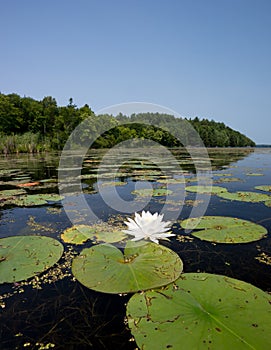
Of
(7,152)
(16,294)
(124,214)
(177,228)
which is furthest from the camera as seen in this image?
(7,152)

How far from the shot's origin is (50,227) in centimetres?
366

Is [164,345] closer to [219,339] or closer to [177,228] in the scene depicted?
[219,339]

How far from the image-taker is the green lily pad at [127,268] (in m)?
1.95

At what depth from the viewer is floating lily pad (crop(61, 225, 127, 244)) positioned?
3002 millimetres

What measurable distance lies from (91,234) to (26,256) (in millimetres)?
916

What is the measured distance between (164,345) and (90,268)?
1.06m

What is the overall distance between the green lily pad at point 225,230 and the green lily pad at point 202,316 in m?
1.05

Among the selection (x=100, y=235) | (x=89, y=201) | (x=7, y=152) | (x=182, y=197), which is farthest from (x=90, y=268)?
(x=7, y=152)

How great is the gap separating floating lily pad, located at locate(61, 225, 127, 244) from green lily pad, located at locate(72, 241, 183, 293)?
38cm

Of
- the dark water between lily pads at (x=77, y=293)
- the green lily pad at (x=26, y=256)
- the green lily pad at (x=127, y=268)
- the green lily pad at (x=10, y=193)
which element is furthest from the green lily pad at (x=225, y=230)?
the green lily pad at (x=10, y=193)

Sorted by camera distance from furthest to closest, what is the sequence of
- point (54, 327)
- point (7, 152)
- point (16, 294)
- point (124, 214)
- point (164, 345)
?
point (7, 152), point (124, 214), point (16, 294), point (54, 327), point (164, 345)

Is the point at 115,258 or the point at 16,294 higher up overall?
the point at 115,258

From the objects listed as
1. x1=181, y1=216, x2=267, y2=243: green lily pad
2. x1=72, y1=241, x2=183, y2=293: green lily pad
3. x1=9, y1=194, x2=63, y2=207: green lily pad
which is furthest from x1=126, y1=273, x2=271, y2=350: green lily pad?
x1=9, y1=194, x2=63, y2=207: green lily pad

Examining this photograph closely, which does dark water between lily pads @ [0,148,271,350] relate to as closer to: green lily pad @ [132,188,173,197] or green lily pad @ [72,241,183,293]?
green lily pad @ [72,241,183,293]
